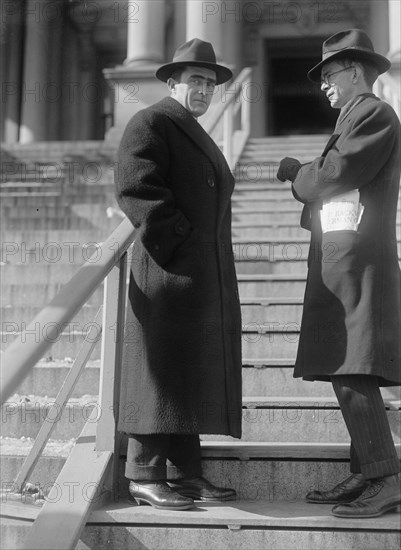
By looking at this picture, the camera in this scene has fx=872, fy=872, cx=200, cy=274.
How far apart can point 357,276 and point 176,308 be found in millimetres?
688

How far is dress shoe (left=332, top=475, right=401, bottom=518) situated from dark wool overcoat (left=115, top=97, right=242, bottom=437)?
0.52m

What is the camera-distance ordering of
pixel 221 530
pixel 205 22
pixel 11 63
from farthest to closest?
pixel 11 63
pixel 205 22
pixel 221 530

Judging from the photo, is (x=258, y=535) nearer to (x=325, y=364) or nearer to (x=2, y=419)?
(x=325, y=364)

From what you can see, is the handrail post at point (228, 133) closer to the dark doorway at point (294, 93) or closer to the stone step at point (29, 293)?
the stone step at point (29, 293)

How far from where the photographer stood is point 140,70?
1170cm

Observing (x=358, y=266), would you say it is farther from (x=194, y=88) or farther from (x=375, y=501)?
(x=194, y=88)

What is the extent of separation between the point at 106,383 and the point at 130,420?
22cm

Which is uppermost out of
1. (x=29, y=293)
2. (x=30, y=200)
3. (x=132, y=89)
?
(x=132, y=89)

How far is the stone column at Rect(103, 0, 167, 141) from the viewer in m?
11.6

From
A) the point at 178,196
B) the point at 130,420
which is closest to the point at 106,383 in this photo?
the point at 130,420

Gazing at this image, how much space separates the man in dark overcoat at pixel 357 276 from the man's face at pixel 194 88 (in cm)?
48

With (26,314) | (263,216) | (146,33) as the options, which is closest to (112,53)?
(146,33)

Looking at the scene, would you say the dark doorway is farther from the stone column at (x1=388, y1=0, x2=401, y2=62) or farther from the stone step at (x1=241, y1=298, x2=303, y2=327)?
the stone step at (x1=241, y1=298, x2=303, y2=327)

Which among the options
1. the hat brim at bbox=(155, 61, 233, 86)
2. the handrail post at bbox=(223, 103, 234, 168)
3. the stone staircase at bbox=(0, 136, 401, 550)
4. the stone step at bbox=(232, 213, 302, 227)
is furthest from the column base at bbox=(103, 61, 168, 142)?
the hat brim at bbox=(155, 61, 233, 86)
